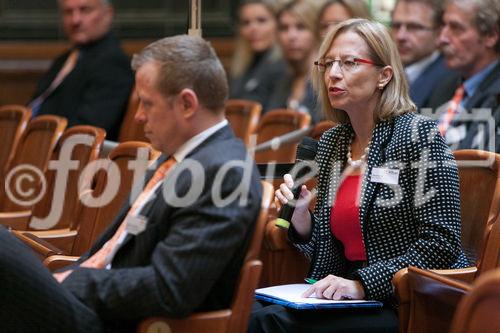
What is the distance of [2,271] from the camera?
6.81 feet

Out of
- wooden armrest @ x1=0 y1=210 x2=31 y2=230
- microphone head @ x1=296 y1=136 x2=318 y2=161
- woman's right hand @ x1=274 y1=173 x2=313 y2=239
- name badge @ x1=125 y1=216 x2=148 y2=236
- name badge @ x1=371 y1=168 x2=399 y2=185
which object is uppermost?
microphone head @ x1=296 y1=136 x2=318 y2=161

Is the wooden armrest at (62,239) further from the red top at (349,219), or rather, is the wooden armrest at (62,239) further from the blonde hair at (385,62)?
the blonde hair at (385,62)

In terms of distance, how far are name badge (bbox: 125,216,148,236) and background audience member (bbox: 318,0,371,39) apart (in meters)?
2.97

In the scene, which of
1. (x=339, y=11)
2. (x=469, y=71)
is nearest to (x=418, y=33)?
(x=339, y=11)

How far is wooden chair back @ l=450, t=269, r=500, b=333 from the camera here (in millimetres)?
1651

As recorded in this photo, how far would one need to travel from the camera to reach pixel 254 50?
6465 millimetres

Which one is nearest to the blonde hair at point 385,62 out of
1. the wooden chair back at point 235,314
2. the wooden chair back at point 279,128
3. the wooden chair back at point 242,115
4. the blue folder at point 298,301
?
the blue folder at point 298,301

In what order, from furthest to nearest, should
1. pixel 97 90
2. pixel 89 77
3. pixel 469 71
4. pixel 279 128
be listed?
1. pixel 89 77
2. pixel 97 90
3. pixel 279 128
4. pixel 469 71

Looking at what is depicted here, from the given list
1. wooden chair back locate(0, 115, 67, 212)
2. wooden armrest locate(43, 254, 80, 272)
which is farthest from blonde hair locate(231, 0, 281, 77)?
wooden armrest locate(43, 254, 80, 272)

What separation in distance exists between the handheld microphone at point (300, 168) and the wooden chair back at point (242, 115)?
5.92 feet

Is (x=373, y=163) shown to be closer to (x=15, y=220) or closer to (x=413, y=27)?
(x=15, y=220)

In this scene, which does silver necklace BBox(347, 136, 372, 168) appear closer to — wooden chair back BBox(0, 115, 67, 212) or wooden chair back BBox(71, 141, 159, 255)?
wooden chair back BBox(71, 141, 159, 255)

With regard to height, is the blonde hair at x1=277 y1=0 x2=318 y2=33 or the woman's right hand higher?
the blonde hair at x1=277 y1=0 x2=318 y2=33

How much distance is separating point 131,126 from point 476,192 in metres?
2.45
